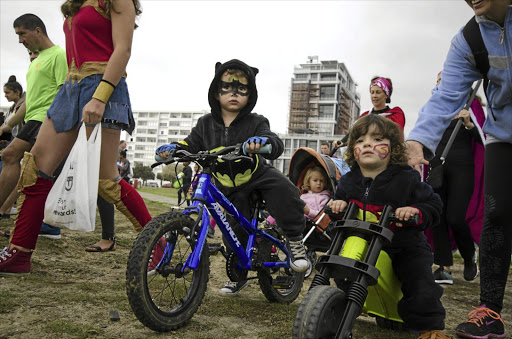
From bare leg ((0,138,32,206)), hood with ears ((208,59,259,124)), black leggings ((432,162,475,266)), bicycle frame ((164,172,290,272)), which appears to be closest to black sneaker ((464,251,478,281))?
black leggings ((432,162,475,266))

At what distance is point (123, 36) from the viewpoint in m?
2.97

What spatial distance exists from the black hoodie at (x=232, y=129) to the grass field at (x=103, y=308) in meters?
0.95

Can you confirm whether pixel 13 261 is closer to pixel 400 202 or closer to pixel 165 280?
pixel 165 280

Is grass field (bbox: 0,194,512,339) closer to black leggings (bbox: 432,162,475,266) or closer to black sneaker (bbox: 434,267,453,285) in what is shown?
black sneaker (bbox: 434,267,453,285)

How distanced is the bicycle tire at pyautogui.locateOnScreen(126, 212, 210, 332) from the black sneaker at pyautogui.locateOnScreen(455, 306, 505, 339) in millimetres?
1600

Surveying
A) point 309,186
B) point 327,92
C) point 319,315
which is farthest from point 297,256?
point 327,92

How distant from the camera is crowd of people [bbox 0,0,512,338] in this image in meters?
2.29

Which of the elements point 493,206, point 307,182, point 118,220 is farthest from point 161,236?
point 118,220

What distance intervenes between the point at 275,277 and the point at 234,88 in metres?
1.54

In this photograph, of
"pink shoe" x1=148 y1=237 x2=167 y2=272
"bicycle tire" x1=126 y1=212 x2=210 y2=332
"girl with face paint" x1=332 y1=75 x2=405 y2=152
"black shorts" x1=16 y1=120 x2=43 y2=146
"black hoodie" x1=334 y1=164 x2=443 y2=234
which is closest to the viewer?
"bicycle tire" x1=126 y1=212 x2=210 y2=332

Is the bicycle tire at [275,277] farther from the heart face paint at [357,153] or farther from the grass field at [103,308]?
the heart face paint at [357,153]

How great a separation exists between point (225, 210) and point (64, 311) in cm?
115

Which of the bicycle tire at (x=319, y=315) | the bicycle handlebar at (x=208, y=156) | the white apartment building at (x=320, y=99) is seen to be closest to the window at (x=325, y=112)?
the white apartment building at (x=320, y=99)

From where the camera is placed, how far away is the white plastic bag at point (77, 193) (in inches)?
101
